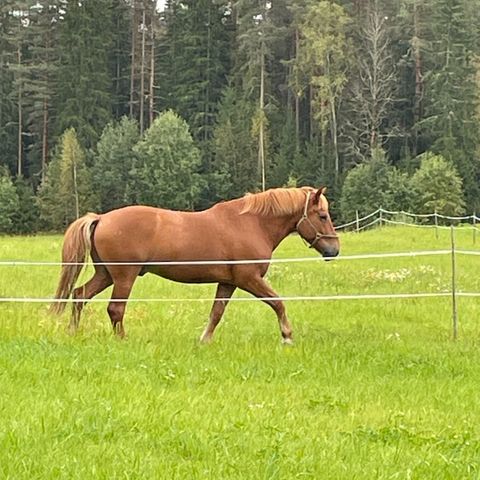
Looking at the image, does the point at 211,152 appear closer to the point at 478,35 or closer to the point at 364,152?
the point at 364,152

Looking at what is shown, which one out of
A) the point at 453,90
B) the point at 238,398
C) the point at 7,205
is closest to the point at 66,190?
the point at 7,205

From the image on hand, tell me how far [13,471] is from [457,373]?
462cm

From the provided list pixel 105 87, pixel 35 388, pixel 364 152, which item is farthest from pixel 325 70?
pixel 35 388

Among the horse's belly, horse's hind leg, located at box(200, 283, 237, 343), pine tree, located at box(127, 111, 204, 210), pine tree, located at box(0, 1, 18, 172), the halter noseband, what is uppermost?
pine tree, located at box(0, 1, 18, 172)

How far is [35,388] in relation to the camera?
5988 mm

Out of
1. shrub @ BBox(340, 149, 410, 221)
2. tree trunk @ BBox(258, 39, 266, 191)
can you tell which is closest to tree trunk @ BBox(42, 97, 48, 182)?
tree trunk @ BBox(258, 39, 266, 191)

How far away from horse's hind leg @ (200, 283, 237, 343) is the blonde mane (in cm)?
93

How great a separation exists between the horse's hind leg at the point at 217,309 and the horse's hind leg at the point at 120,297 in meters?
0.92

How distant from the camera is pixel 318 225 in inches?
375

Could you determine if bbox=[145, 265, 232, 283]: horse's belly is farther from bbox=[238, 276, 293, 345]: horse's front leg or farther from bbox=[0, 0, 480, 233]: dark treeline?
bbox=[0, 0, 480, 233]: dark treeline

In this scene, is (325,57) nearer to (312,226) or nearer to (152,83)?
(152,83)

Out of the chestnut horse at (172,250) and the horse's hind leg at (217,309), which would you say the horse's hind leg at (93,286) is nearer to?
the chestnut horse at (172,250)

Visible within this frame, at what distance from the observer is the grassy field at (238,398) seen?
4.53 metres

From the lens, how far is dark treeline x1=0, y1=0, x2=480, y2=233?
1964 inches
